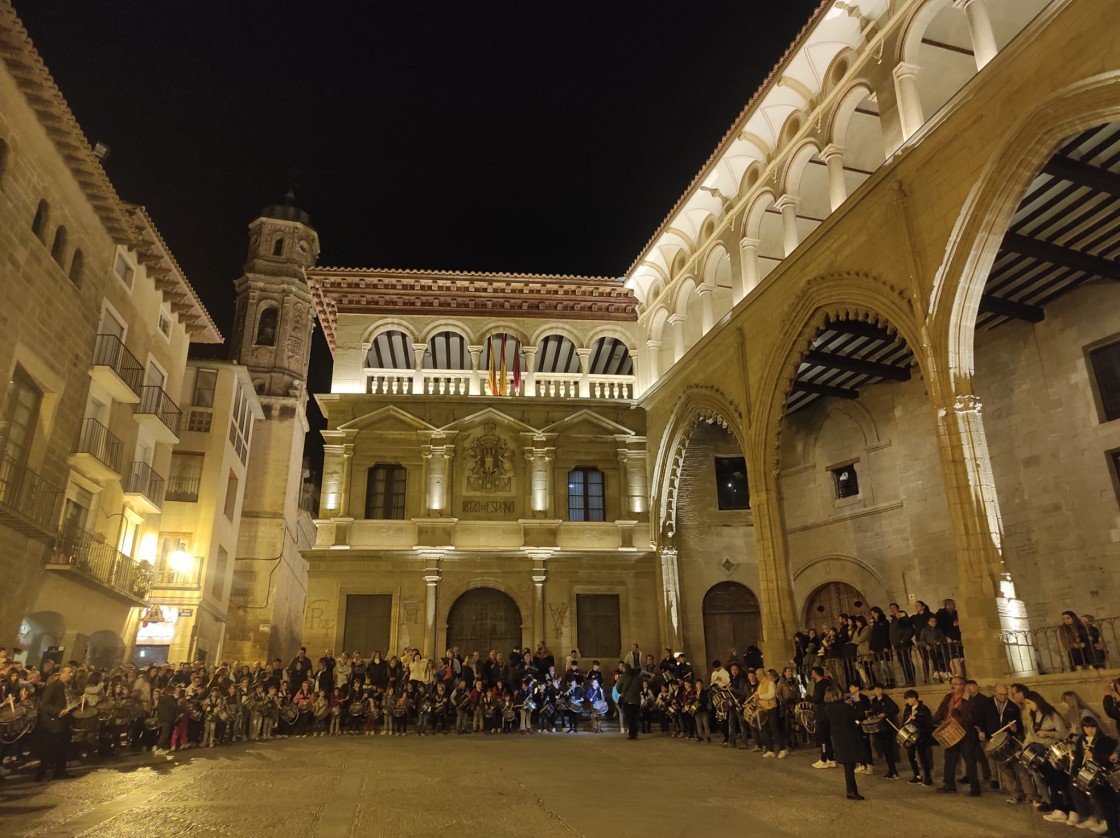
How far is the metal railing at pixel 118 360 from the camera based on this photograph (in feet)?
57.0

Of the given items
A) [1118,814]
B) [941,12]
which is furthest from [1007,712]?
[941,12]

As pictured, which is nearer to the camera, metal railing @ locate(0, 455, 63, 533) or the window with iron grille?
metal railing @ locate(0, 455, 63, 533)

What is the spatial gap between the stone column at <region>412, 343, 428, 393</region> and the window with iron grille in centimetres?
237

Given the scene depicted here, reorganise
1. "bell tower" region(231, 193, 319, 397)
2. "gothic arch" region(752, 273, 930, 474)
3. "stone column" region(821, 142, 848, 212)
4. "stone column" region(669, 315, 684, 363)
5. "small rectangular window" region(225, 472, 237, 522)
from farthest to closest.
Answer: "bell tower" region(231, 193, 319, 397), "small rectangular window" region(225, 472, 237, 522), "stone column" region(669, 315, 684, 363), "stone column" region(821, 142, 848, 212), "gothic arch" region(752, 273, 930, 474)

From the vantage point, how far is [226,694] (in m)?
14.3

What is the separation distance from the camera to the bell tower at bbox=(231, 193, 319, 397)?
125 ft

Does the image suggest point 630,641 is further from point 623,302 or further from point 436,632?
point 623,302

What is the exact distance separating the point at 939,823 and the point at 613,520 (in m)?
15.9

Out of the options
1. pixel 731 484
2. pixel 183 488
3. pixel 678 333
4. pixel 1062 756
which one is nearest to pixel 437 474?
pixel 678 333

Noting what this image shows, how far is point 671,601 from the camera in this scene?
857 inches

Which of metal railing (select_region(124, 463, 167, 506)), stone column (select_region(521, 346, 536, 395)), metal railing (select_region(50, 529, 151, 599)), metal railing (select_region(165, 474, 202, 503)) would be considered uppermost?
stone column (select_region(521, 346, 536, 395))

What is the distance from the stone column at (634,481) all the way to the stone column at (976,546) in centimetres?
1208

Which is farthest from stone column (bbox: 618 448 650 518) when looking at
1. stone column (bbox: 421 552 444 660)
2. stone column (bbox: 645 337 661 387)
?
stone column (bbox: 421 552 444 660)

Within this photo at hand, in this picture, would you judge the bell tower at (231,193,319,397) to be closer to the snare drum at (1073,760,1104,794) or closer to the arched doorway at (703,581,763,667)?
the arched doorway at (703,581,763,667)
